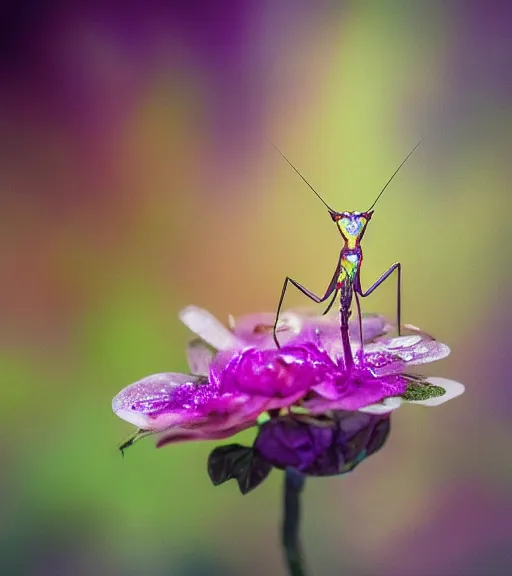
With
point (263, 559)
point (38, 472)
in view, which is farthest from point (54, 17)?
point (263, 559)

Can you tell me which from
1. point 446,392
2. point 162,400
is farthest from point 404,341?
point 162,400

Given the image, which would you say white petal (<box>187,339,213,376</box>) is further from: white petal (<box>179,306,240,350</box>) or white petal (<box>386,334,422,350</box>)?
white petal (<box>386,334,422,350</box>)

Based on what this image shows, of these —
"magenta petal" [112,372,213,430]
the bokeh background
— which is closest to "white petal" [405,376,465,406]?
"magenta petal" [112,372,213,430]

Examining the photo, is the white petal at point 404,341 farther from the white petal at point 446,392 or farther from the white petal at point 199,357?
the white petal at point 199,357

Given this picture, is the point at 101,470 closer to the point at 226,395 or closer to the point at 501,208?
the point at 226,395

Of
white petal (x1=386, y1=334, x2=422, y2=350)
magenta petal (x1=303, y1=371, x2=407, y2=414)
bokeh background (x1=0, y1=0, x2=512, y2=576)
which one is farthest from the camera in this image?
bokeh background (x1=0, y1=0, x2=512, y2=576)

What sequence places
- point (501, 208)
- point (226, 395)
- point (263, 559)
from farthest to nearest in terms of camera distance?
point (501, 208) → point (263, 559) → point (226, 395)

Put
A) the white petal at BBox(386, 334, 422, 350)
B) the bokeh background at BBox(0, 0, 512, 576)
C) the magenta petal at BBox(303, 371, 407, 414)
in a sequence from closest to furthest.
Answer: the magenta petal at BBox(303, 371, 407, 414), the white petal at BBox(386, 334, 422, 350), the bokeh background at BBox(0, 0, 512, 576)
